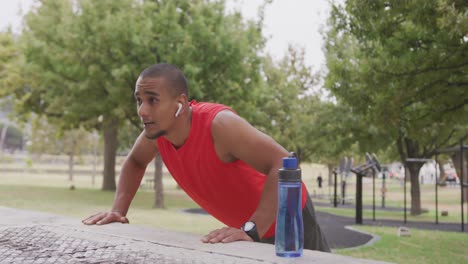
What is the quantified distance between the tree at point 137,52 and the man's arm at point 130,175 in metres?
13.0

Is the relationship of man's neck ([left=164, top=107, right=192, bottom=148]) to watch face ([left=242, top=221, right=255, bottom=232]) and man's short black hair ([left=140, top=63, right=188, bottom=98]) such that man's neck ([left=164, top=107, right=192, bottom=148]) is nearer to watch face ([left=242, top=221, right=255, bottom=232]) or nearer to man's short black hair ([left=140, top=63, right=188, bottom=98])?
man's short black hair ([left=140, top=63, right=188, bottom=98])

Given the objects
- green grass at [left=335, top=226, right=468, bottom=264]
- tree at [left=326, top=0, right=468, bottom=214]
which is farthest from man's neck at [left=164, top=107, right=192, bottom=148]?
tree at [left=326, top=0, right=468, bottom=214]

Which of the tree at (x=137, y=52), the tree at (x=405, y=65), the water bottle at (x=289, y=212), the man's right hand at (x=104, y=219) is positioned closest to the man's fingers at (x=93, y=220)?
the man's right hand at (x=104, y=219)

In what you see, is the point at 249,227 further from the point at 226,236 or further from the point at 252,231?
the point at 226,236

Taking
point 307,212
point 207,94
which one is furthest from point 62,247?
point 207,94

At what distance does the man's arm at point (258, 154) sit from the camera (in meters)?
2.49

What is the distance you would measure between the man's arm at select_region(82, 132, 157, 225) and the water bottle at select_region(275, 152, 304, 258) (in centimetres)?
122

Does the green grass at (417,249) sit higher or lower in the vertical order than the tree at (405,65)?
lower

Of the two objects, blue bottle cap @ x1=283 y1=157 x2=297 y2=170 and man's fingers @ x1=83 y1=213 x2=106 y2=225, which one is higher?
blue bottle cap @ x1=283 y1=157 x2=297 y2=170

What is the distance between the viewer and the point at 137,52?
17.1 meters

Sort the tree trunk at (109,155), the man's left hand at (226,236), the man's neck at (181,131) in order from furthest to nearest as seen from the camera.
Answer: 1. the tree trunk at (109,155)
2. the man's neck at (181,131)
3. the man's left hand at (226,236)

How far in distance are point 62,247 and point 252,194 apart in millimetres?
971

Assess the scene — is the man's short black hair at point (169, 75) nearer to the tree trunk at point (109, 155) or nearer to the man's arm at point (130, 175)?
the man's arm at point (130, 175)

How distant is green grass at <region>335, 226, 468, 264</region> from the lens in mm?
8164
